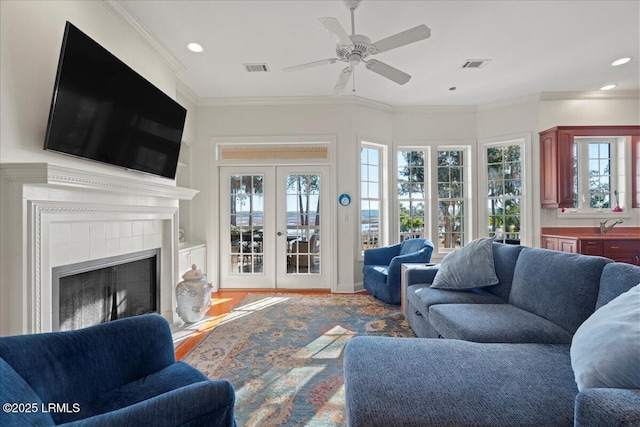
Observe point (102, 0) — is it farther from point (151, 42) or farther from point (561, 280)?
point (561, 280)

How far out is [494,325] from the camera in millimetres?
1725

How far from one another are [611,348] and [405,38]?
2.08 meters

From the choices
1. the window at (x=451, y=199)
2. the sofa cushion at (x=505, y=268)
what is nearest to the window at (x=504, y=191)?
the window at (x=451, y=199)

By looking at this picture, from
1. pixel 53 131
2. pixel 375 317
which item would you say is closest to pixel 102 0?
pixel 53 131

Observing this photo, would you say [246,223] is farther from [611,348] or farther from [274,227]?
[611,348]

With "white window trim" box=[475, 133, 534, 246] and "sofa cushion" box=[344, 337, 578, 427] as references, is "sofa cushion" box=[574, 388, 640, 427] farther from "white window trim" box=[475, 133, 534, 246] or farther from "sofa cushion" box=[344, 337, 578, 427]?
"white window trim" box=[475, 133, 534, 246]

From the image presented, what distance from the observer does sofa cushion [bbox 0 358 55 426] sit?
748 mm

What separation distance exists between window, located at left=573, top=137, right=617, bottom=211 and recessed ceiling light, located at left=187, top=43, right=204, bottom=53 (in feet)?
16.7

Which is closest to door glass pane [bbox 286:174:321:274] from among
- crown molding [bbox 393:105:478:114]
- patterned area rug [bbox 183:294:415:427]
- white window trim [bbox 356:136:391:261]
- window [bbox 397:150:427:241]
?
patterned area rug [bbox 183:294:415:427]

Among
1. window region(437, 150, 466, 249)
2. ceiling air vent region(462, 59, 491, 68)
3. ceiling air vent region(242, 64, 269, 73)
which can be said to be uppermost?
ceiling air vent region(462, 59, 491, 68)

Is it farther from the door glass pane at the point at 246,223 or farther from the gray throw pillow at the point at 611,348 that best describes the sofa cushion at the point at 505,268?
the door glass pane at the point at 246,223

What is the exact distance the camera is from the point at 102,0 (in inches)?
87.7

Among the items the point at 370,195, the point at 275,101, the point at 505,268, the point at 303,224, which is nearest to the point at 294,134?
the point at 275,101

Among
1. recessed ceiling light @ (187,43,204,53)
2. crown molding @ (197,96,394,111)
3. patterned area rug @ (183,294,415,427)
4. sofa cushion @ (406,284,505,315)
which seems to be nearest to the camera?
patterned area rug @ (183,294,415,427)
